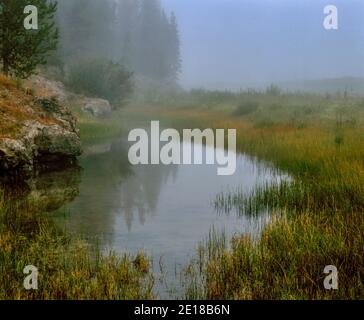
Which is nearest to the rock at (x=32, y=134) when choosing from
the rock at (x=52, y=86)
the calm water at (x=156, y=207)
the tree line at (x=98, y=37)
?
the calm water at (x=156, y=207)

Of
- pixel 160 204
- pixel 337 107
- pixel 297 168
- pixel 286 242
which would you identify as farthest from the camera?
pixel 337 107

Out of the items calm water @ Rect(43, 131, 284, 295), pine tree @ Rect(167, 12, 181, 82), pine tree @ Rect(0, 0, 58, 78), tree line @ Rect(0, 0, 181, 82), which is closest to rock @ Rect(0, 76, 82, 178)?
calm water @ Rect(43, 131, 284, 295)

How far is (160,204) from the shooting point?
14.4 meters

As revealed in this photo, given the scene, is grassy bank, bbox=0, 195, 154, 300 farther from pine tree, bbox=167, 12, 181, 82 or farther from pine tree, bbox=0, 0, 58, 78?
pine tree, bbox=167, 12, 181, 82

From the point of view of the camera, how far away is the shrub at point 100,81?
134ft

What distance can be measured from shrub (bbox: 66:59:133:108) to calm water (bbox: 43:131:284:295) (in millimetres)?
19881

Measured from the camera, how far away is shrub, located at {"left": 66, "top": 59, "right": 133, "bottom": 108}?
4078 cm

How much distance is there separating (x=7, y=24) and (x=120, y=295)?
54.4 feet

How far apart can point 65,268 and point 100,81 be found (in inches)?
1352

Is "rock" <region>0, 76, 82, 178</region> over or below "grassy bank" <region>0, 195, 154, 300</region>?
over

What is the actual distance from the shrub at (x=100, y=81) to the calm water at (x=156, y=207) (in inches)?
783

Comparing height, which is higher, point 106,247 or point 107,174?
point 107,174
